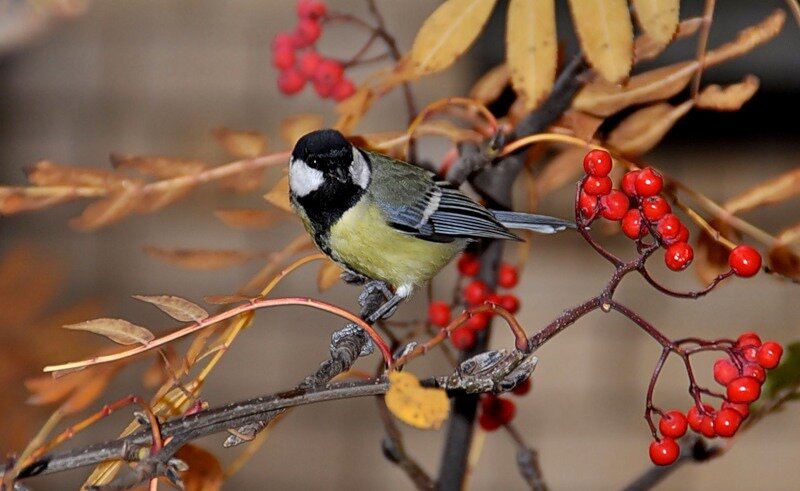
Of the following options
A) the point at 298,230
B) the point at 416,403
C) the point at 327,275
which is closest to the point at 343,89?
the point at 327,275

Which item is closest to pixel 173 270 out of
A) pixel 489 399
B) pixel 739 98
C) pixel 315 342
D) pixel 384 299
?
pixel 315 342

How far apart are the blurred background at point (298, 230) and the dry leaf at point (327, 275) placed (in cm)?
119

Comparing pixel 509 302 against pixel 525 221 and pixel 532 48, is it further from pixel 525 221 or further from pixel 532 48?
pixel 532 48

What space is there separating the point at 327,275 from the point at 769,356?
0.55 m

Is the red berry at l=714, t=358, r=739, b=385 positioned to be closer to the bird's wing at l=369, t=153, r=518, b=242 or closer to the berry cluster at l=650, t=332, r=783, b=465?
the berry cluster at l=650, t=332, r=783, b=465

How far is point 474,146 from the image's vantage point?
3.79 ft

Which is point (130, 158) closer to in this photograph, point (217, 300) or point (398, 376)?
point (217, 300)

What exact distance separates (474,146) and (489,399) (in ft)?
1.05

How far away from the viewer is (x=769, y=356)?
81cm

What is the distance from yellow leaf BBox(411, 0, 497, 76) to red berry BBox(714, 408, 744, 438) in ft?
1.33

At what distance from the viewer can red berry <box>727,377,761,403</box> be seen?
2.70 feet

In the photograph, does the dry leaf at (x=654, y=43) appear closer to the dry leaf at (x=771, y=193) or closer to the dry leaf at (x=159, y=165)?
the dry leaf at (x=771, y=193)

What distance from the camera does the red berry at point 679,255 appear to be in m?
0.82

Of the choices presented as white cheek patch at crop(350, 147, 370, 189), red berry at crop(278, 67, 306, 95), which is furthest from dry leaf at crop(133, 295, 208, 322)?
red berry at crop(278, 67, 306, 95)
